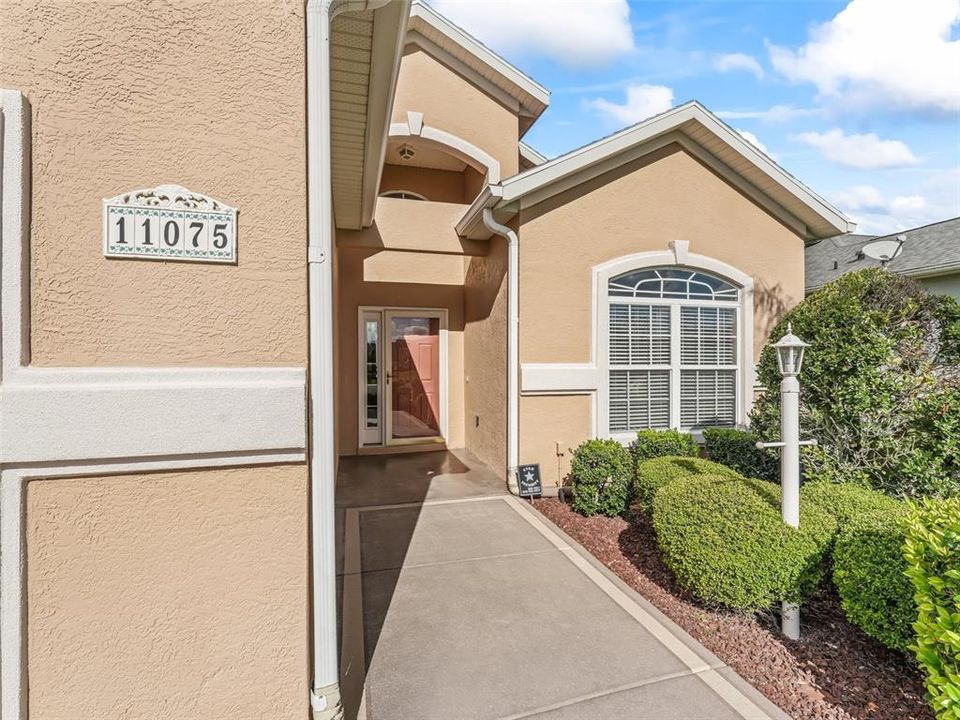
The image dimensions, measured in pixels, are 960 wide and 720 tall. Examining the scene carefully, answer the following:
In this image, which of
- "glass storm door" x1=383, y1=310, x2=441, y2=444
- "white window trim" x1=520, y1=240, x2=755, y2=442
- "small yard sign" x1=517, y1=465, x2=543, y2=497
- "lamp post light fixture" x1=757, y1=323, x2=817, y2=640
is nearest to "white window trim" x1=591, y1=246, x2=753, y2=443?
"white window trim" x1=520, y1=240, x2=755, y2=442

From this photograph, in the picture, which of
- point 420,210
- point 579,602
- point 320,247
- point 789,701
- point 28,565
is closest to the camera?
point 28,565

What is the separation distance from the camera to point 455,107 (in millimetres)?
7605

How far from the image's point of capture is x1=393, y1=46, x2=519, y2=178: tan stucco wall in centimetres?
734

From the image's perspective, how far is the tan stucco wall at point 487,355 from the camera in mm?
6711

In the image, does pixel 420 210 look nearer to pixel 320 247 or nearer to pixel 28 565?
pixel 320 247

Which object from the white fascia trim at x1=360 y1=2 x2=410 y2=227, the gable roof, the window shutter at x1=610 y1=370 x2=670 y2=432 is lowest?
the window shutter at x1=610 y1=370 x2=670 y2=432

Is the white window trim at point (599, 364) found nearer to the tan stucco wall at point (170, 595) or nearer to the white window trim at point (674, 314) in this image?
the white window trim at point (674, 314)

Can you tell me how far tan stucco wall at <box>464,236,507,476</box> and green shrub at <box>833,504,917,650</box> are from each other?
405 cm

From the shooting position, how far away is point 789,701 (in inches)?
105

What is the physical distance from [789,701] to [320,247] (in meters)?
3.60

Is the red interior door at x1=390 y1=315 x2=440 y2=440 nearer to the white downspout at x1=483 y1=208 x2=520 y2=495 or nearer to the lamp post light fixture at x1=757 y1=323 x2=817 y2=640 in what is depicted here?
the white downspout at x1=483 y1=208 x2=520 y2=495

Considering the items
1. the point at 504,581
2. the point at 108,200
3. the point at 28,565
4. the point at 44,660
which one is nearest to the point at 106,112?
the point at 108,200

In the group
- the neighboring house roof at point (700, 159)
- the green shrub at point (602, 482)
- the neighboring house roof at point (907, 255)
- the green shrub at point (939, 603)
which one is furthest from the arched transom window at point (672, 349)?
the neighboring house roof at point (907, 255)

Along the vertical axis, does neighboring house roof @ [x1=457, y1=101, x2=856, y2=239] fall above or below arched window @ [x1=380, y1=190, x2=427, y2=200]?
below
